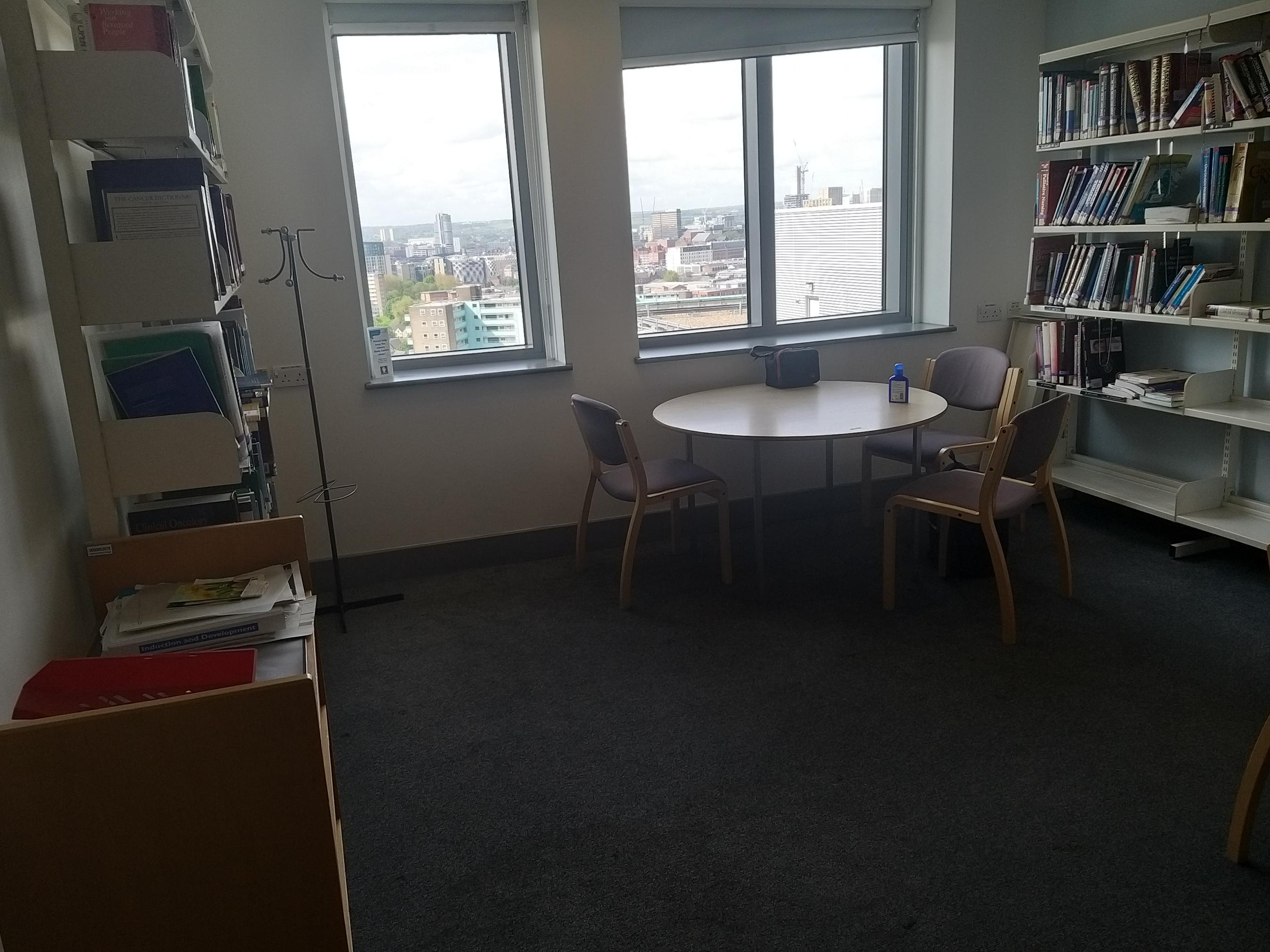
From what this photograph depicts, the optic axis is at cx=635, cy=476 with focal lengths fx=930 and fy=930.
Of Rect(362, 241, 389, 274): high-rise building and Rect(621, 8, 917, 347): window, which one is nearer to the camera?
Rect(362, 241, 389, 274): high-rise building

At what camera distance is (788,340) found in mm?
4672

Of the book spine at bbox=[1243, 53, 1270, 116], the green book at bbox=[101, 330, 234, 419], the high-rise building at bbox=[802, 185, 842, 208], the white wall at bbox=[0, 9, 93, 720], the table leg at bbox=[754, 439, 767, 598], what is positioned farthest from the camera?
the high-rise building at bbox=[802, 185, 842, 208]

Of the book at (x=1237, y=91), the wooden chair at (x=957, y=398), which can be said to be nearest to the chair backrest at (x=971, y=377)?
the wooden chair at (x=957, y=398)

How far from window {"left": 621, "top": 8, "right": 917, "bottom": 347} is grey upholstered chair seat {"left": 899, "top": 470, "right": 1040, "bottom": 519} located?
4.96 ft

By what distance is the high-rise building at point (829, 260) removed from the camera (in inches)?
187

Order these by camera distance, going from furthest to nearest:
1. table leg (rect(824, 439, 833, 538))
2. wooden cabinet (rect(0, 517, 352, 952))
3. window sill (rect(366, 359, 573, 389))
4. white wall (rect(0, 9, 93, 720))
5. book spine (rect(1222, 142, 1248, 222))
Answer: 1. table leg (rect(824, 439, 833, 538))
2. window sill (rect(366, 359, 573, 389))
3. book spine (rect(1222, 142, 1248, 222))
4. white wall (rect(0, 9, 93, 720))
5. wooden cabinet (rect(0, 517, 352, 952))

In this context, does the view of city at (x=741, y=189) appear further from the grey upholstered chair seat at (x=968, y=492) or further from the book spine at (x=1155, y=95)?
the grey upholstered chair seat at (x=968, y=492)

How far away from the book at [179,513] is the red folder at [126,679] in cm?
63

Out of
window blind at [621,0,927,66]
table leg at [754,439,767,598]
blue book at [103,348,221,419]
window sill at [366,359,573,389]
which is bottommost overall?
table leg at [754,439,767,598]

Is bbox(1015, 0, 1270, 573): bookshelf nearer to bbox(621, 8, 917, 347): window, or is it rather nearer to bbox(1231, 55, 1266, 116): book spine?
bbox(1231, 55, 1266, 116): book spine

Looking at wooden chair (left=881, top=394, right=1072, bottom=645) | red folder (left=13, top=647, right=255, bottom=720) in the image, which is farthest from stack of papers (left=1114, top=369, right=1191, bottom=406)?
red folder (left=13, top=647, right=255, bottom=720)

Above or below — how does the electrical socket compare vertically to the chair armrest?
above

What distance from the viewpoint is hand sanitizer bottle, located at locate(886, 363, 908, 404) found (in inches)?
152

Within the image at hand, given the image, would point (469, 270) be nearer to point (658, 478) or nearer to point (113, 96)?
point (658, 478)
